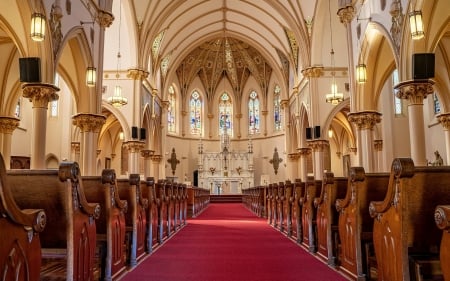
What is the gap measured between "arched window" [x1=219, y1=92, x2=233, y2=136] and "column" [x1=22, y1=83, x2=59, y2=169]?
90.7 feet

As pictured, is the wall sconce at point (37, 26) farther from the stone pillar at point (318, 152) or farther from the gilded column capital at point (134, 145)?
the stone pillar at point (318, 152)

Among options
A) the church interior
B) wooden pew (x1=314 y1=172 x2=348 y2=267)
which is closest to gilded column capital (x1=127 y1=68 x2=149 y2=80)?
the church interior

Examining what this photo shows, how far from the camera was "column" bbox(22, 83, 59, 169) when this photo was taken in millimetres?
9836

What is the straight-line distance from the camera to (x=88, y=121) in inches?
521

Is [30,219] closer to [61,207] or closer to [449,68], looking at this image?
[61,207]

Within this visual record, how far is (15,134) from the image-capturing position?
1995cm

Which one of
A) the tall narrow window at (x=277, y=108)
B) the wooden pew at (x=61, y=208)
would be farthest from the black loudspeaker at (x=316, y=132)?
the wooden pew at (x=61, y=208)

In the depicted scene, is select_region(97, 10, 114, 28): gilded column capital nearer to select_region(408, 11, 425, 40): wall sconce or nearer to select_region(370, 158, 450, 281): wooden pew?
select_region(408, 11, 425, 40): wall sconce

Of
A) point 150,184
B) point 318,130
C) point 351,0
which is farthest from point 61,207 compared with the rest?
point 318,130

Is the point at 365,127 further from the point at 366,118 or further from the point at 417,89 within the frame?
the point at 417,89

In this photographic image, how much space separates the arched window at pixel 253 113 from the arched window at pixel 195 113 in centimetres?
475

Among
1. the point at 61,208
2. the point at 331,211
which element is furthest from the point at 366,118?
the point at 61,208

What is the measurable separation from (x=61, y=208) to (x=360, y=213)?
314cm

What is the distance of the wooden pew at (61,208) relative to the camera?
3.32m
